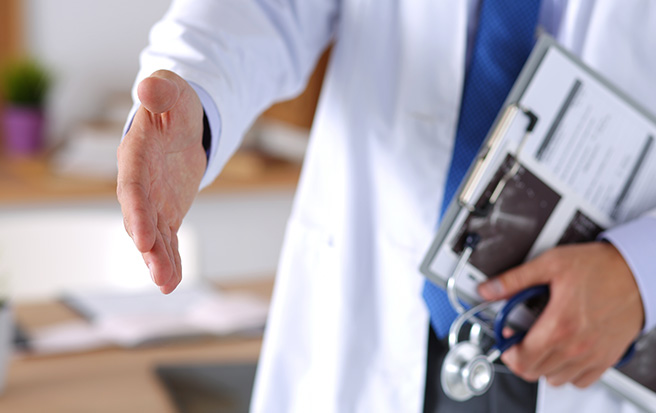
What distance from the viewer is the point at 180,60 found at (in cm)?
66

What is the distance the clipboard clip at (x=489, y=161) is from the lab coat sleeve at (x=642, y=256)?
120 mm

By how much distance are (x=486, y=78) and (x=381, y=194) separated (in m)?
0.18

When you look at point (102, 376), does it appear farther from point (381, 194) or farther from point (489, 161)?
point (489, 161)

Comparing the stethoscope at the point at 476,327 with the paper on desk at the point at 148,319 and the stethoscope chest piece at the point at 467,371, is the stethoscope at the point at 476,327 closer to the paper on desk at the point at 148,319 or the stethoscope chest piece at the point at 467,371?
the stethoscope chest piece at the point at 467,371

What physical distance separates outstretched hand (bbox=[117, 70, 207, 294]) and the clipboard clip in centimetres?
26

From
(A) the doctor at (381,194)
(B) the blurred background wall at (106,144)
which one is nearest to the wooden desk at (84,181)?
Result: (B) the blurred background wall at (106,144)

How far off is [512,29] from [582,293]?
291 mm

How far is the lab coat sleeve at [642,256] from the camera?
0.72 metres

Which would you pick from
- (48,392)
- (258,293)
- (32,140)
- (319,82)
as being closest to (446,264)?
(48,392)

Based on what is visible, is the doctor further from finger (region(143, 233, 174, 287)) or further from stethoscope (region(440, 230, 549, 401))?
finger (region(143, 233, 174, 287))

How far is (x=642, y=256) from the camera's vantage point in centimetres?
72

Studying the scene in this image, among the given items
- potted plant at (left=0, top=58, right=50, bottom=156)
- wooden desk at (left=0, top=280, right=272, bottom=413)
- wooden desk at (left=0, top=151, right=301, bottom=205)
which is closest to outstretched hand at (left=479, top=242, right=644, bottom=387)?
wooden desk at (left=0, top=280, right=272, bottom=413)

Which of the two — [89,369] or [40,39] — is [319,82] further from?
[89,369]

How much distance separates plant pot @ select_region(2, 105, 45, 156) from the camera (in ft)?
8.61
